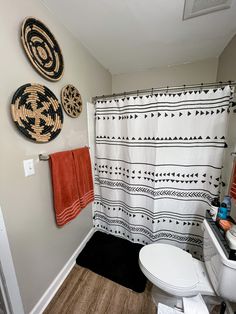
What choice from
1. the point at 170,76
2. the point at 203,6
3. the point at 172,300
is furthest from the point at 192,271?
the point at 170,76

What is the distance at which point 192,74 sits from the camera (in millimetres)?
1862

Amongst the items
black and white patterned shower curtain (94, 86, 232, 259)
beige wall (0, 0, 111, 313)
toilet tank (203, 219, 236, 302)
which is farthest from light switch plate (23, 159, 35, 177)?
toilet tank (203, 219, 236, 302)

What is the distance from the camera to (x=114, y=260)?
1561 millimetres

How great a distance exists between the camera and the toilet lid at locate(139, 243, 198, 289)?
0.97 meters

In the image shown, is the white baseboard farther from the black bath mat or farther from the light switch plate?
the light switch plate

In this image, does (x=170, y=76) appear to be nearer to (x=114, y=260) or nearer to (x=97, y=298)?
(x=114, y=260)

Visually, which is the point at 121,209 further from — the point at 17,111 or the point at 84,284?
the point at 17,111

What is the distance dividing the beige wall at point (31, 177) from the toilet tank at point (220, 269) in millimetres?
1231

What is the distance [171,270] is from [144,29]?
199 centimetres

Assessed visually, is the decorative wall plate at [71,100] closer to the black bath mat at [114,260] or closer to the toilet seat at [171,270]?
the toilet seat at [171,270]

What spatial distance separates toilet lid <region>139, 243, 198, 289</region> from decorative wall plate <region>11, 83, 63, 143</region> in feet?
4.05

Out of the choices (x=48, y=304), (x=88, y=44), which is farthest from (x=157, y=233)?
(x=88, y=44)

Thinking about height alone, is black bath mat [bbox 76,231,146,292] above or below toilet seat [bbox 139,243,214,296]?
below

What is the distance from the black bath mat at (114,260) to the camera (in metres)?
1.37
